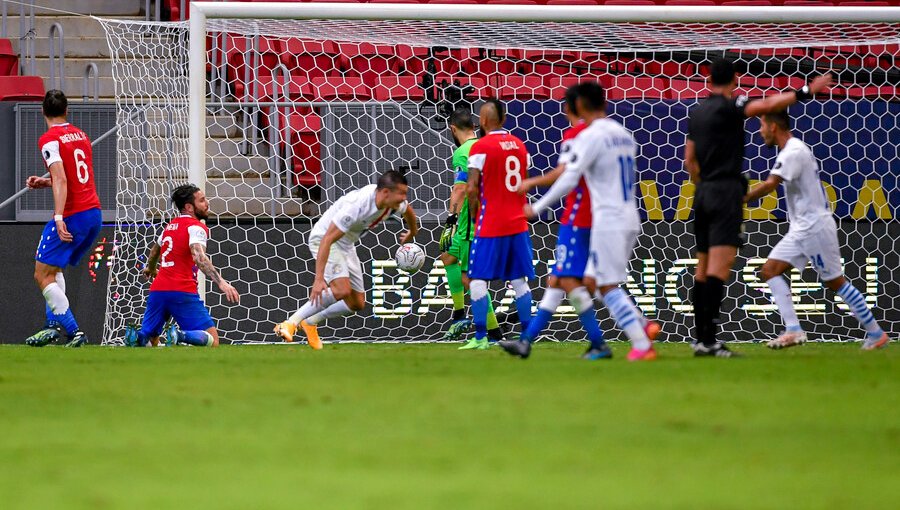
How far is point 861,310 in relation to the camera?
30.1ft

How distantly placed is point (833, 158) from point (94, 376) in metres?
7.68

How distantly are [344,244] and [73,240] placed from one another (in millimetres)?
2237

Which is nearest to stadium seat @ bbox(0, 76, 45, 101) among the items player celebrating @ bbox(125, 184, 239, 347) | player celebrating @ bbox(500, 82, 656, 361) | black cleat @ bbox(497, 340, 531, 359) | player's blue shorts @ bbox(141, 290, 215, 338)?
player celebrating @ bbox(125, 184, 239, 347)

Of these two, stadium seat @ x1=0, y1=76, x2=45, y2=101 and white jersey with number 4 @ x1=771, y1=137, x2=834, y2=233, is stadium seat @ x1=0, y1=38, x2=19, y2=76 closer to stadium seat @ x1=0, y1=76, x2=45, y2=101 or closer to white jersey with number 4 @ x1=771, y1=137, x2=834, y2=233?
stadium seat @ x1=0, y1=76, x2=45, y2=101

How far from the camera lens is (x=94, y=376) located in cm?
705

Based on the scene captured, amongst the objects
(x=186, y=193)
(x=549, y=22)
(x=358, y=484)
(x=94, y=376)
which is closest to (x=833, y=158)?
(x=549, y=22)

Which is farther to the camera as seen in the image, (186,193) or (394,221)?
(394,221)

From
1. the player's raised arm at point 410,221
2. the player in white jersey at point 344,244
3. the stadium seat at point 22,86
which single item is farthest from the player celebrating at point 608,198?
the stadium seat at point 22,86

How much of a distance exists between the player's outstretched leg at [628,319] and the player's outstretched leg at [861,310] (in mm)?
2254

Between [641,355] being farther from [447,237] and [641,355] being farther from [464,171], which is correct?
[447,237]

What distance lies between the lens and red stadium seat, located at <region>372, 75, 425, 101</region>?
13828 mm

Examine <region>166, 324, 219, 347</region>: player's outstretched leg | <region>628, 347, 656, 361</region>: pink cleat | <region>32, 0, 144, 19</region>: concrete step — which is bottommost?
<region>166, 324, 219, 347</region>: player's outstretched leg

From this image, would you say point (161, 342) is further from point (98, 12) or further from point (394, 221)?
point (98, 12)

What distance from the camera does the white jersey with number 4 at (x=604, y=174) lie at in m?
7.27
